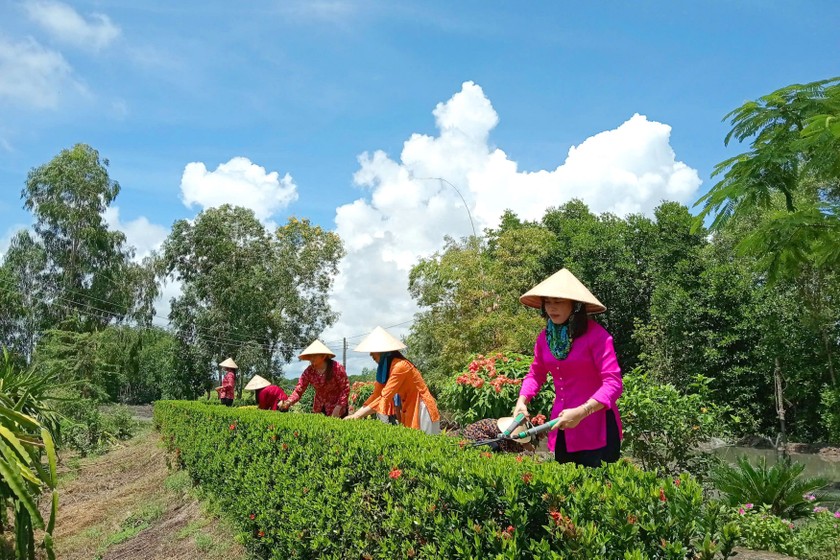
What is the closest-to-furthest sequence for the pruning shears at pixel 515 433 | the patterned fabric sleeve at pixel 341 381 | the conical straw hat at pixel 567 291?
the pruning shears at pixel 515 433
the conical straw hat at pixel 567 291
the patterned fabric sleeve at pixel 341 381

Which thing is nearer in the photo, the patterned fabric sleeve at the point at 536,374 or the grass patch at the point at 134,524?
the patterned fabric sleeve at the point at 536,374

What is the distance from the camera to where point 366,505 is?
12.9 feet

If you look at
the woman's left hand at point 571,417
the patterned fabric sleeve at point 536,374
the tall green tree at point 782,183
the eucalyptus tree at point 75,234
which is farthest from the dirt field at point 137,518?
the eucalyptus tree at point 75,234

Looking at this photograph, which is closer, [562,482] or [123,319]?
[562,482]

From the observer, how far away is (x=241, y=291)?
35094mm

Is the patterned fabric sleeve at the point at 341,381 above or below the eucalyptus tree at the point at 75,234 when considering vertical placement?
below

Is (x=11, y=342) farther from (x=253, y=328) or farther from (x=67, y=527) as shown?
(x=67, y=527)

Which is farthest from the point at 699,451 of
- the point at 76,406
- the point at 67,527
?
the point at 76,406

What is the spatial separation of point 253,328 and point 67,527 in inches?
1030

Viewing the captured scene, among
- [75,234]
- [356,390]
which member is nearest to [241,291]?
[75,234]

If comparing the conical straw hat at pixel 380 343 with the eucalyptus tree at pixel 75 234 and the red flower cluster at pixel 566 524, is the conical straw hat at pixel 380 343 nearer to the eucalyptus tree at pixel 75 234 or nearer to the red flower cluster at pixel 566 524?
the red flower cluster at pixel 566 524

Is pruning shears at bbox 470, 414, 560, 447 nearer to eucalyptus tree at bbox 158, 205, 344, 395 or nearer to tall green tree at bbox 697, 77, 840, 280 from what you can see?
tall green tree at bbox 697, 77, 840, 280

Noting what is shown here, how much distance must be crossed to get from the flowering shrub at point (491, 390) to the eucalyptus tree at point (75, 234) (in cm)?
2728

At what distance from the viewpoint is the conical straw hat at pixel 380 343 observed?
256 inches
